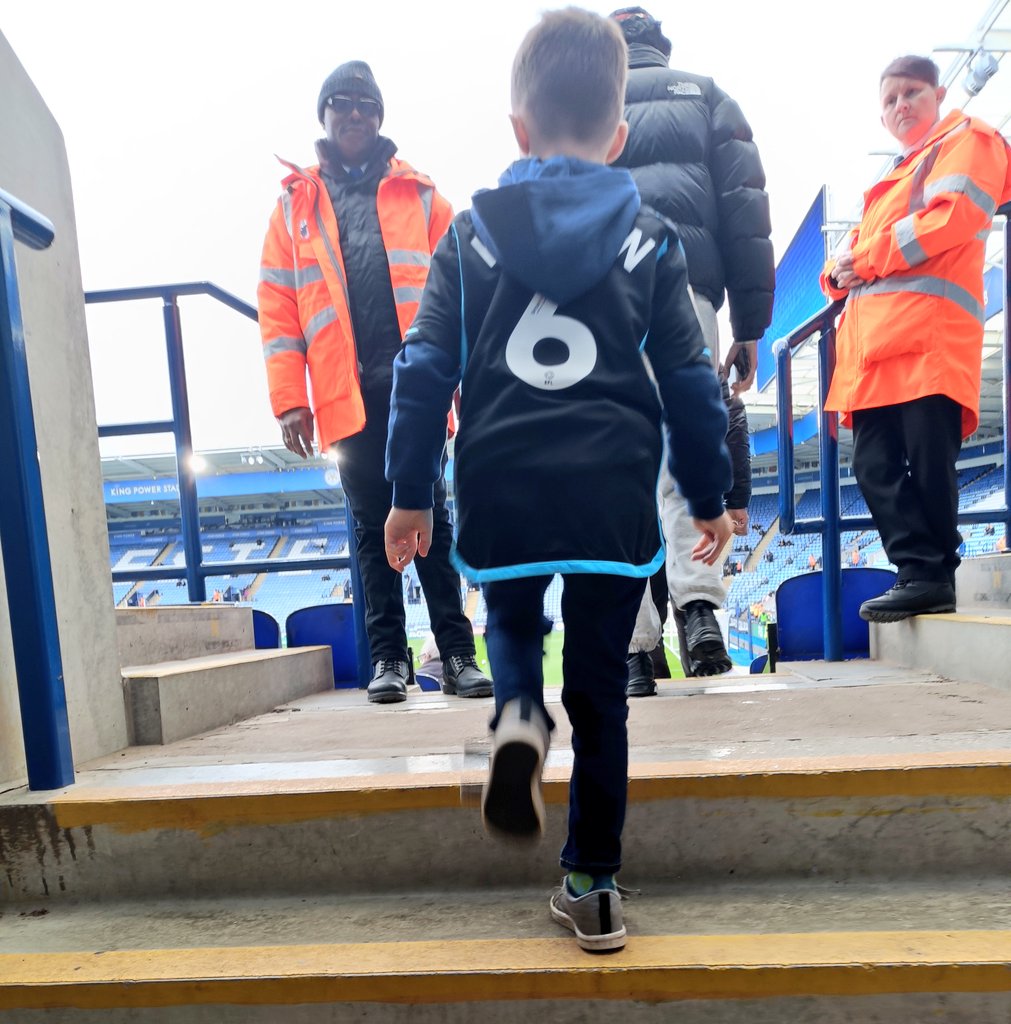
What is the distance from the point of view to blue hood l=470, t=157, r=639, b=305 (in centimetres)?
83

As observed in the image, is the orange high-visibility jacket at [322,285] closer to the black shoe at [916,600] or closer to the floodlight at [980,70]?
the black shoe at [916,600]

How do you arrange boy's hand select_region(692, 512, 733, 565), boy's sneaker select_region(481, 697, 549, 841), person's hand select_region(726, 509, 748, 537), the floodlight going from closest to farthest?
boy's sneaker select_region(481, 697, 549, 841)
boy's hand select_region(692, 512, 733, 565)
person's hand select_region(726, 509, 748, 537)
the floodlight

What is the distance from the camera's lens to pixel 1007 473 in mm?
2066

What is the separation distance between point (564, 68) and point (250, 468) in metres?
20.4

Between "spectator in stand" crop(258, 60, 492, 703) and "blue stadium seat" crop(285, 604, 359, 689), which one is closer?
"spectator in stand" crop(258, 60, 492, 703)

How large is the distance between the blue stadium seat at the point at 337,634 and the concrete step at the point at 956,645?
1925mm

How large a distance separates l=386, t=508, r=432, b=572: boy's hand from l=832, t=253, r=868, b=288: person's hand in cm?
161

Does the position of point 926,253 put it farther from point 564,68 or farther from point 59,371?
point 59,371

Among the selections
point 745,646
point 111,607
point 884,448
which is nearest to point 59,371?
point 111,607

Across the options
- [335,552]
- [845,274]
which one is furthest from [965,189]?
[335,552]

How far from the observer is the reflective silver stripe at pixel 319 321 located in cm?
180

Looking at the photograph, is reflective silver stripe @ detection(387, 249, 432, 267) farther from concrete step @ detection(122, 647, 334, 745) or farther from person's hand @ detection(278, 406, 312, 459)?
concrete step @ detection(122, 647, 334, 745)

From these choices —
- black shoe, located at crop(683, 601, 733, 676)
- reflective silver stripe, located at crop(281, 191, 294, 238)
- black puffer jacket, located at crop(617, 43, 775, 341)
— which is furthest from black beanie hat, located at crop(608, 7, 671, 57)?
black shoe, located at crop(683, 601, 733, 676)

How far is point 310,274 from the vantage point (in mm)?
1828
